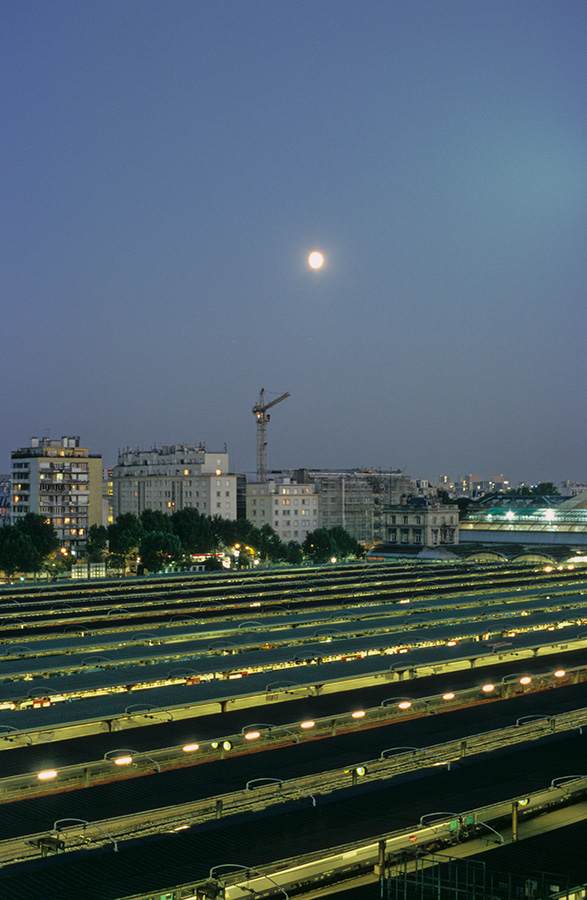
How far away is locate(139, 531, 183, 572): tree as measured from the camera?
85.5m

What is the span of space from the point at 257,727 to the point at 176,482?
113 m

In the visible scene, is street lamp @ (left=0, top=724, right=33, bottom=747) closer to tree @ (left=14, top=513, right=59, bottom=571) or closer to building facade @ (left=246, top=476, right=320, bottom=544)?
tree @ (left=14, top=513, right=59, bottom=571)

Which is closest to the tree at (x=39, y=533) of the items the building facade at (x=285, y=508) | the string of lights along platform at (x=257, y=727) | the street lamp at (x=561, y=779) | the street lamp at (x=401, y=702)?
the building facade at (x=285, y=508)

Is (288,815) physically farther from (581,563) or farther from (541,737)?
(581,563)

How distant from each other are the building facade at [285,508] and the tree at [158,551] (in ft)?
129

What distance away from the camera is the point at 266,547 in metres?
96.8

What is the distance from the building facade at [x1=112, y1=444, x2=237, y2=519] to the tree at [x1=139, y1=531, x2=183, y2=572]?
3116cm

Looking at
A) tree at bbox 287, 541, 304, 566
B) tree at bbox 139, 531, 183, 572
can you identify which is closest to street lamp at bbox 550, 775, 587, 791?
tree at bbox 139, 531, 183, 572

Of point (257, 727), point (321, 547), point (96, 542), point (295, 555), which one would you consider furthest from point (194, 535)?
point (257, 727)

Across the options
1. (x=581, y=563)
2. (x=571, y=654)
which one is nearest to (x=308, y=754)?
(x=571, y=654)

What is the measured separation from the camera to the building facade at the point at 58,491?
361 ft

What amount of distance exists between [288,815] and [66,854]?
11.7 ft

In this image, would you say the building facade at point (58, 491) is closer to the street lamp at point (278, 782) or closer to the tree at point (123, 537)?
the tree at point (123, 537)

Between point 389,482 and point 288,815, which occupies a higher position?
point 389,482
